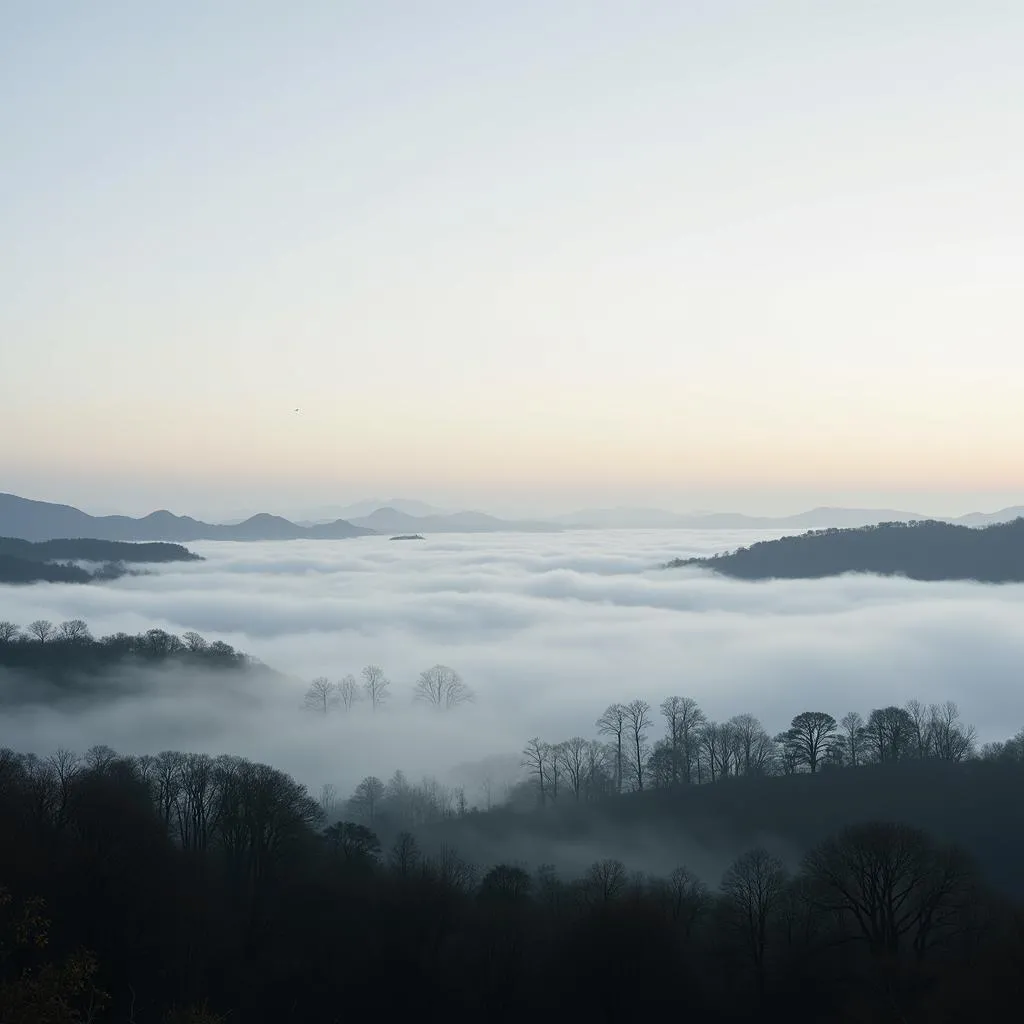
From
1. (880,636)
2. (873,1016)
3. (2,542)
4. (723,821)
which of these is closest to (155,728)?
(723,821)

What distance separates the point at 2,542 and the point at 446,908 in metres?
205

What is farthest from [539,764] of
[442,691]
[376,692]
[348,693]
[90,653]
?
[90,653]

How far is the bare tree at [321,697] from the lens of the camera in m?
89.8

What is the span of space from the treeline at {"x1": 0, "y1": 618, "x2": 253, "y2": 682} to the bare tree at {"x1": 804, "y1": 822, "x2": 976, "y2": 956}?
2802 inches

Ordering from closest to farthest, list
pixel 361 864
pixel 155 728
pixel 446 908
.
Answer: pixel 446 908, pixel 361 864, pixel 155 728

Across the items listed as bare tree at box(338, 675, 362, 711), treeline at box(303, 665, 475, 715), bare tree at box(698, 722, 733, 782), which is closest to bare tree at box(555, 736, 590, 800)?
bare tree at box(698, 722, 733, 782)

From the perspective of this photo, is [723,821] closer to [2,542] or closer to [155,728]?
[155,728]

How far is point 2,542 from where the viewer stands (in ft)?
652

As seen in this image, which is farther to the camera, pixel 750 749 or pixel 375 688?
pixel 375 688

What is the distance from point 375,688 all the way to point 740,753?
160 feet

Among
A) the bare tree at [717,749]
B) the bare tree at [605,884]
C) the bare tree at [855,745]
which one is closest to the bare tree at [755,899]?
the bare tree at [605,884]

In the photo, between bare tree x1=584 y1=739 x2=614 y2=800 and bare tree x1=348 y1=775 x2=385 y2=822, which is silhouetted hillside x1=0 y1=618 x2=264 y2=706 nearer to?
bare tree x1=348 y1=775 x2=385 y2=822

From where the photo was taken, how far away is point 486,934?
30844mm

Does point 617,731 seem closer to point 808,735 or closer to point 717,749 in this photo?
point 717,749
